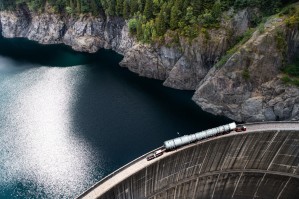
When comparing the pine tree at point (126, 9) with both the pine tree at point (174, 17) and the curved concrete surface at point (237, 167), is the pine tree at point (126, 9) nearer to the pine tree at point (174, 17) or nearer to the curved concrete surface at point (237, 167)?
the pine tree at point (174, 17)

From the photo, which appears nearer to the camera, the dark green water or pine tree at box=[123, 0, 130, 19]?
the dark green water

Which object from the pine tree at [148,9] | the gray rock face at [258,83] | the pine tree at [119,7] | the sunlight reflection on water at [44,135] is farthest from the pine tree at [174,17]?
the sunlight reflection on water at [44,135]

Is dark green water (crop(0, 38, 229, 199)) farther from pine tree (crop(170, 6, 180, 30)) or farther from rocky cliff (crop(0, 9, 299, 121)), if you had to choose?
pine tree (crop(170, 6, 180, 30))

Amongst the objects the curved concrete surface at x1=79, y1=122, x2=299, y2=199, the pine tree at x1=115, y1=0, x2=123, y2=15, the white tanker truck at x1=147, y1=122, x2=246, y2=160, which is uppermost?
the pine tree at x1=115, y1=0, x2=123, y2=15

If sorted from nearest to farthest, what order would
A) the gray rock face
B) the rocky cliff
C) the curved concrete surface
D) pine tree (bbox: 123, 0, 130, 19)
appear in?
the curved concrete surface → the gray rock face → the rocky cliff → pine tree (bbox: 123, 0, 130, 19)

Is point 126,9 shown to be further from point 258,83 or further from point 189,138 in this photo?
point 189,138

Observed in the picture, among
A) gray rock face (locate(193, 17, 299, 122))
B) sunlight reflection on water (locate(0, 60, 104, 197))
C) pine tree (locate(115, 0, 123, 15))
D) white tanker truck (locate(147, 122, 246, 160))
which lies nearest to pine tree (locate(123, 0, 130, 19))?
pine tree (locate(115, 0, 123, 15))

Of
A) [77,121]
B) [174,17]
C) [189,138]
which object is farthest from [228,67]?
[77,121]
